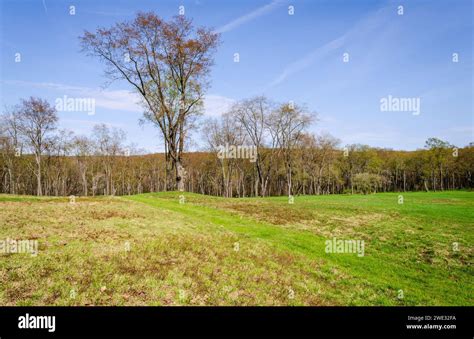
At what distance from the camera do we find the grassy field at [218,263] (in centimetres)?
712

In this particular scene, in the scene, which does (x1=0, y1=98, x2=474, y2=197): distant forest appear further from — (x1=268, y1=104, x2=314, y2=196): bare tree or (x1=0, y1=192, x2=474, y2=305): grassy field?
(x1=0, y1=192, x2=474, y2=305): grassy field

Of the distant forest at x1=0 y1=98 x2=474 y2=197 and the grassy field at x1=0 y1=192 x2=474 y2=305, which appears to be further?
the distant forest at x1=0 y1=98 x2=474 y2=197

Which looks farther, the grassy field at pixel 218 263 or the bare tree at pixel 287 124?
the bare tree at pixel 287 124

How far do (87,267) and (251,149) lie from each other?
6011 centimetres

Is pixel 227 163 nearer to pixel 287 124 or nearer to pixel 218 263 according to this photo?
pixel 287 124

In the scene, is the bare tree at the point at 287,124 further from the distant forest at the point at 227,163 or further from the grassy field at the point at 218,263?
the grassy field at the point at 218,263

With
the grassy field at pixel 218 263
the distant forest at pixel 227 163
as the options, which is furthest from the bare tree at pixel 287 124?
the grassy field at pixel 218 263

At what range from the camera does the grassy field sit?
23.4ft

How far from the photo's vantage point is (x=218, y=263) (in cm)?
990

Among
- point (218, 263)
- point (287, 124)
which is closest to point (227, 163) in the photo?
point (287, 124)

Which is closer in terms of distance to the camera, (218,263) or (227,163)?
(218,263)

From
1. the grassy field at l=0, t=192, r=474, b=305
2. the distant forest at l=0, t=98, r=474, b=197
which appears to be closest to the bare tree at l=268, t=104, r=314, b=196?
the distant forest at l=0, t=98, r=474, b=197
